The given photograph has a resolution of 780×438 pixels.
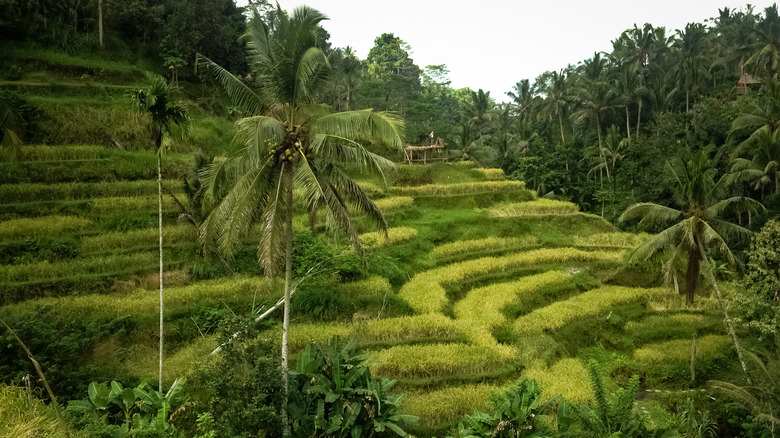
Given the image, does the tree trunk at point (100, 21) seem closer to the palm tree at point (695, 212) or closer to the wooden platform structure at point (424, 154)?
the wooden platform structure at point (424, 154)

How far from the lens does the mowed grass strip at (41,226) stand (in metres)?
13.5

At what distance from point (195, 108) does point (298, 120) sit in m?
16.9

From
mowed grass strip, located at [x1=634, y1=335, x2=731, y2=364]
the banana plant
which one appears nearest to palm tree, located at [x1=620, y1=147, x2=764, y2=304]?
mowed grass strip, located at [x1=634, y1=335, x2=731, y2=364]

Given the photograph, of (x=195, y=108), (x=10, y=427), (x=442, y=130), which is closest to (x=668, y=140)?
(x=442, y=130)

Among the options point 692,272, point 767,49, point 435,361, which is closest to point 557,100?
point 767,49

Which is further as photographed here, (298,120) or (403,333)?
(403,333)

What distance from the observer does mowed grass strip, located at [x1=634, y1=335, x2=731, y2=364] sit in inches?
562

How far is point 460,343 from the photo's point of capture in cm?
1269

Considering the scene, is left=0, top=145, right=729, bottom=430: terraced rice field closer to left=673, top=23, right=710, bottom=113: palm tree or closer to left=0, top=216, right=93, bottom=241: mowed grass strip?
left=0, top=216, right=93, bottom=241: mowed grass strip

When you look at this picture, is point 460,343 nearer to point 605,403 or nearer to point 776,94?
point 605,403

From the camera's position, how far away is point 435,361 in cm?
1148

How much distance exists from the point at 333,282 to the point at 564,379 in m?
7.00

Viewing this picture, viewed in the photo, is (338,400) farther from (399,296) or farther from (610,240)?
(610,240)

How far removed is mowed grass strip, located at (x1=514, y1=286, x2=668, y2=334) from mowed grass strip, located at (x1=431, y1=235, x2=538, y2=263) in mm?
3796
